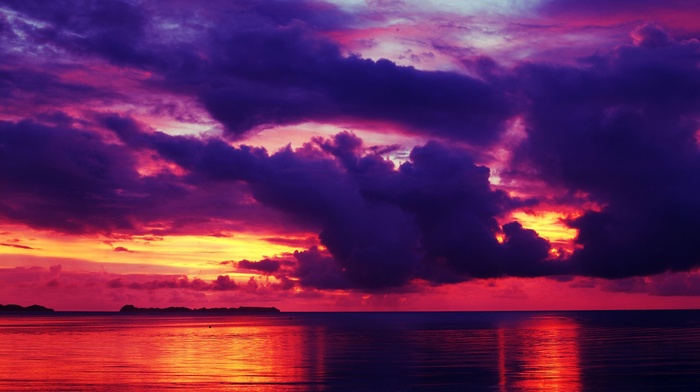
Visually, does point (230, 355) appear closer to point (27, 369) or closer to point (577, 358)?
point (27, 369)

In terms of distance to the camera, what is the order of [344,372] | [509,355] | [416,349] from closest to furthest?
[344,372], [509,355], [416,349]

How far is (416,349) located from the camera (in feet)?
321

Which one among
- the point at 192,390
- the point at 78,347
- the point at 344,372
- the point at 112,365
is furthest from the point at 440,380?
the point at 78,347

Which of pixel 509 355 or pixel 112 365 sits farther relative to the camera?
pixel 509 355

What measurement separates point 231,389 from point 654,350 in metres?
58.1

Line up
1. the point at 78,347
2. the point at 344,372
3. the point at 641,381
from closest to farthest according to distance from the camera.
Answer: the point at 641,381 < the point at 344,372 < the point at 78,347

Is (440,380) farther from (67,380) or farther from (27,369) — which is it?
(27,369)

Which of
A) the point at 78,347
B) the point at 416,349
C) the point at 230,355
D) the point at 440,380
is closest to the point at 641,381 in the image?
the point at 440,380

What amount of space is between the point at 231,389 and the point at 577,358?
4180 cm

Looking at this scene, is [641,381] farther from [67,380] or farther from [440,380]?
[67,380]

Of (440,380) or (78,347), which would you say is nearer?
(440,380)

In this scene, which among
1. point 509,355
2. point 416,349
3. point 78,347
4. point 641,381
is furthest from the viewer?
point 78,347

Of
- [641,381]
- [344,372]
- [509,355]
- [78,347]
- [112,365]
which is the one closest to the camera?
[641,381]

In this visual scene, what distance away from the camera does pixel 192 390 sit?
52.8 meters
